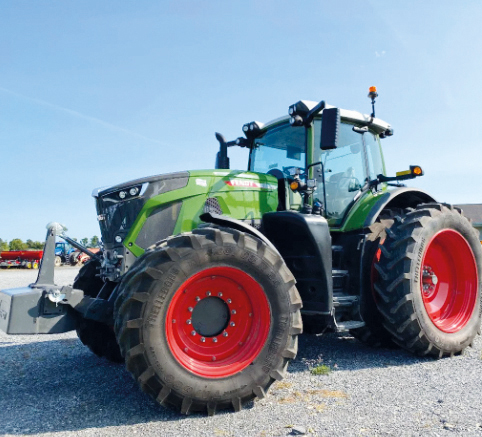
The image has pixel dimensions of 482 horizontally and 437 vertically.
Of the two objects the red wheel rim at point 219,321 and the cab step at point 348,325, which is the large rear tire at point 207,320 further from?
the cab step at point 348,325

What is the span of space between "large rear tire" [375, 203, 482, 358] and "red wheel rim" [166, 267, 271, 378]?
1730 millimetres

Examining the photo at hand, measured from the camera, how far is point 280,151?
552 centimetres

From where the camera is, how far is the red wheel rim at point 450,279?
5.26 m

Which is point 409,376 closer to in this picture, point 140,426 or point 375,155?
point 140,426

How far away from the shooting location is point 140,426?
10.0 feet

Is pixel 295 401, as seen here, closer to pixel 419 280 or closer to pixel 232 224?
pixel 232 224

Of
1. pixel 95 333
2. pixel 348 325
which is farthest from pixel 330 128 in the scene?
pixel 95 333

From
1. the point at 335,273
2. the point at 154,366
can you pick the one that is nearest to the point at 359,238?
the point at 335,273

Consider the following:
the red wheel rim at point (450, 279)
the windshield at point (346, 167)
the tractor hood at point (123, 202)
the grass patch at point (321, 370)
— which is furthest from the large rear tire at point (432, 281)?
the tractor hood at point (123, 202)

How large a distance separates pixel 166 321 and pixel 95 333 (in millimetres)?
1828

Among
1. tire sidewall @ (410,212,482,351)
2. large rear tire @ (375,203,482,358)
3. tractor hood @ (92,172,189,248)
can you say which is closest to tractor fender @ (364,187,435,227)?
large rear tire @ (375,203,482,358)

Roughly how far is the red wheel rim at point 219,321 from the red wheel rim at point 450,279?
252 centimetres

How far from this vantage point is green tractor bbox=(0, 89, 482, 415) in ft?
10.8

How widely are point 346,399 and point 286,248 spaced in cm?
170
